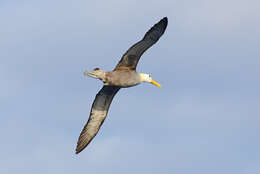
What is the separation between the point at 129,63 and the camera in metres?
32.4

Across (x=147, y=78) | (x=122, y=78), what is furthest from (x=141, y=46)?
(x=147, y=78)

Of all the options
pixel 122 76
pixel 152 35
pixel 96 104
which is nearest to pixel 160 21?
pixel 152 35

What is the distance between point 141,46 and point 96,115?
478 cm

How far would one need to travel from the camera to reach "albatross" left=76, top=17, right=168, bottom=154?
31625 millimetres

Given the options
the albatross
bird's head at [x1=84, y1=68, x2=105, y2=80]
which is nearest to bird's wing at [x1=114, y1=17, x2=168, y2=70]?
the albatross

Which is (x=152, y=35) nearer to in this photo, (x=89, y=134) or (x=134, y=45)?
(x=134, y=45)

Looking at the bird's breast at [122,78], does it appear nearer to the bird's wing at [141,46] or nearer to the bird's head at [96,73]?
the bird's head at [96,73]

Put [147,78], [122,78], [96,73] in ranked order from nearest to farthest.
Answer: [96,73], [122,78], [147,78]

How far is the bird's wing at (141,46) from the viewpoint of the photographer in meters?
31.7

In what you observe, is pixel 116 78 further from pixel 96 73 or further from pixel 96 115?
pixel 96 115

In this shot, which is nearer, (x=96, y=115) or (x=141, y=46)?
(x=141, y=46)

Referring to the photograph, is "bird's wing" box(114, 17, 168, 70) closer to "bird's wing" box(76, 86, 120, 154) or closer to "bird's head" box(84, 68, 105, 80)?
"bird's head" box(84, 68, 105, 80)

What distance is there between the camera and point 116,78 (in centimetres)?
3167

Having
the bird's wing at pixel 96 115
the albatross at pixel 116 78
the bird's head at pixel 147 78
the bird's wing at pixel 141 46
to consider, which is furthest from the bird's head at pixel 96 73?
the bird's head at pixel 147 78
